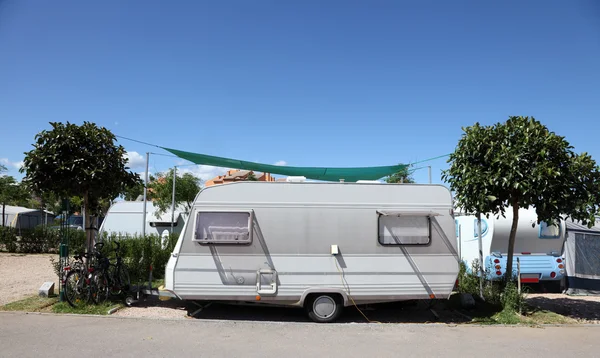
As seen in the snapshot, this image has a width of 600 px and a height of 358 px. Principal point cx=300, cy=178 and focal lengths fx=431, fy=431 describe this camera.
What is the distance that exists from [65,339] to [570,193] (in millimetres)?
9056

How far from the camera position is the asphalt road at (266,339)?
6.07 metres

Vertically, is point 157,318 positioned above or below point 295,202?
below

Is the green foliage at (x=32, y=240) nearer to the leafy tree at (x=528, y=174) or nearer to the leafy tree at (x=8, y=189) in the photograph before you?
the leafy tree at (x=8, y=189)

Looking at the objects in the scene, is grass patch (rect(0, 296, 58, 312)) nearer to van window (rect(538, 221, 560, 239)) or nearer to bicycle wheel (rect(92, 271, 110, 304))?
bicycle wheel (rect(92, 271, 110, 304))

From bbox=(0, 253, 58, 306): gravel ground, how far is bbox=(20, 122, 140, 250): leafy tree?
2.27 metres

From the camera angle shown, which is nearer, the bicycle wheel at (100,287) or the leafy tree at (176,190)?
the bicycle wheel at (100,287)

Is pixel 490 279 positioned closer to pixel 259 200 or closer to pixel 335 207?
pixel 335 207

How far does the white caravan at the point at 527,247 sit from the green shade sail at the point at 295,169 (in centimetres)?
321

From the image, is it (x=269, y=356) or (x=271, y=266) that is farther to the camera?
(x=271, y=266)

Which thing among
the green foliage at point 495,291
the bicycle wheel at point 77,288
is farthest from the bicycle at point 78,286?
the green foliage at point 495,291

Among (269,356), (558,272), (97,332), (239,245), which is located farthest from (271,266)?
(558,272)

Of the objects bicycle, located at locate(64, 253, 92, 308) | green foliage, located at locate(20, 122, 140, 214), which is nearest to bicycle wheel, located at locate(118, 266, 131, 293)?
bicycle, located at locate(64, 253, 92, 308)

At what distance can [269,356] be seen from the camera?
5.94 meters

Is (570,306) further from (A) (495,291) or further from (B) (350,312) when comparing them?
(B) (350,312)
